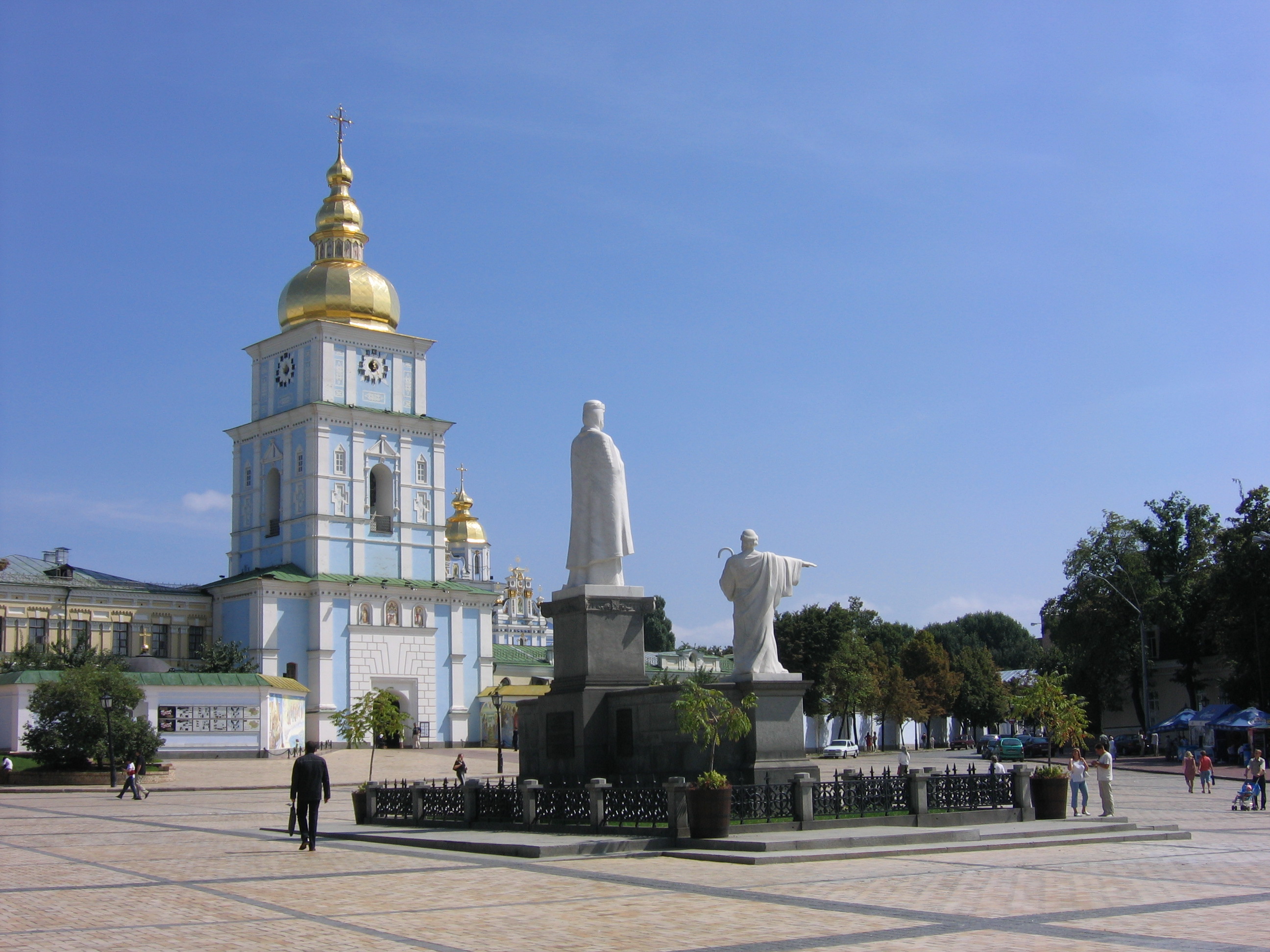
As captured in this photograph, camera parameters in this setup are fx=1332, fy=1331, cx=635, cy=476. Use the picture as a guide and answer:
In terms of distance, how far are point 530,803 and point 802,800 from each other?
4.37 m

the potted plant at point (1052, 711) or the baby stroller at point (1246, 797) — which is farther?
the baby stroller at point (1246, 797)

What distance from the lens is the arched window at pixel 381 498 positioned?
73562 millimetres

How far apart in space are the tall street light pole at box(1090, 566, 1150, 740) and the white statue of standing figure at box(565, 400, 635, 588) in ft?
127

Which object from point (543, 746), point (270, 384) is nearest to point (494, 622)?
point (270, 384)

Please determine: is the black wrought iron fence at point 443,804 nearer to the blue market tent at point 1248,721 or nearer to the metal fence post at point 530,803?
the metal fence post at point 530,803

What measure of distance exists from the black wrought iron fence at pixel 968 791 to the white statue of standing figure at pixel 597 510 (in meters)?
6.14

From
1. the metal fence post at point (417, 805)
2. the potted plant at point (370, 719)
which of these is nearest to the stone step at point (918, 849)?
the metal fence post at point (417, 805)

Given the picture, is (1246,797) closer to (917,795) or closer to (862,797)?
(917,795)

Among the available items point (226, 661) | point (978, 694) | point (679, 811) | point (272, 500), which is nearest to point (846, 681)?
point (978, 694)

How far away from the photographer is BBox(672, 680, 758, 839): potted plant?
57.6ft

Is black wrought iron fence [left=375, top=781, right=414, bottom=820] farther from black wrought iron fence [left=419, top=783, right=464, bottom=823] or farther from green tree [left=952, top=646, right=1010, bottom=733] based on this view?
green tree [left=952, top=646, right=1010, bottom=733]

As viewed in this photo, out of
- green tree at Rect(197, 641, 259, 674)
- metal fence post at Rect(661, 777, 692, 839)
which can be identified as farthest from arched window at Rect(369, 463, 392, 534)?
metal fence post at Rect(661, 777, 692, 839)

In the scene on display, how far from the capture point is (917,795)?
64.4 ft

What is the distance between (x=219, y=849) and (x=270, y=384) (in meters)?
58.1
